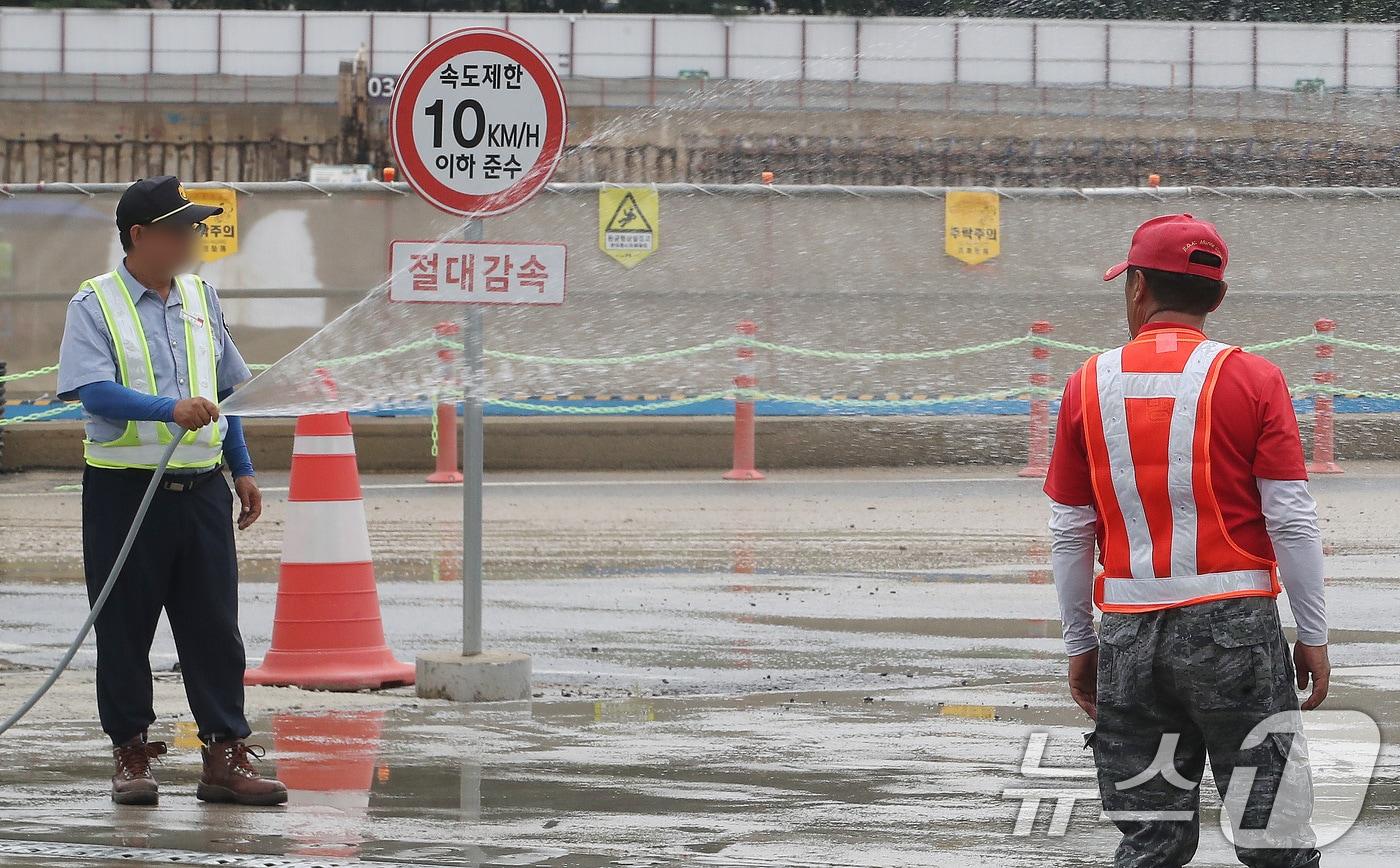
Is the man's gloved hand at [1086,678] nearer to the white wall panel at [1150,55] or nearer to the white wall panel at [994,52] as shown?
the white wall panel at [1150,55]

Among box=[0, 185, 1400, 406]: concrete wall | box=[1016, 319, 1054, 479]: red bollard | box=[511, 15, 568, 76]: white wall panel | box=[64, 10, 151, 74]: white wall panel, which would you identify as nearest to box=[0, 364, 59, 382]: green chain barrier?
box=[0, 185, 1400, 406]: concrete wall

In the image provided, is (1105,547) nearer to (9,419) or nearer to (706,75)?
(9,419)

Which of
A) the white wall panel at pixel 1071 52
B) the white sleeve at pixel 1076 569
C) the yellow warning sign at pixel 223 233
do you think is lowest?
the white sleeve at pixel 1076 569

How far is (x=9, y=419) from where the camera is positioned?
1659 centimetres

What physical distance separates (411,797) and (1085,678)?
2.35 metres

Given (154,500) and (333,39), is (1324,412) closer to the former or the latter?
(154,500)

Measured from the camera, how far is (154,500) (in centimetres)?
573

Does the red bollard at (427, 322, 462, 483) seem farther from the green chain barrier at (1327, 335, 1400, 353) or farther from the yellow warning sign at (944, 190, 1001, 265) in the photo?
the green chain barrier at (1327, 335, 1400, 353)

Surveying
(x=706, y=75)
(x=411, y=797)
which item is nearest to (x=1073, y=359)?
(x=411, y=797)

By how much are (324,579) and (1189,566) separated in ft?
15.3

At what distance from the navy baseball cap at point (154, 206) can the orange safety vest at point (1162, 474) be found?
9.50 ft

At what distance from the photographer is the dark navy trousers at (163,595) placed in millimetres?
5727

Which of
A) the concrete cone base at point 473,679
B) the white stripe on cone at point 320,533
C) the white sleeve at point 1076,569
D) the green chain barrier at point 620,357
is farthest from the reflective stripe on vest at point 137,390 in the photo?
the green chain barrier at point 620,357

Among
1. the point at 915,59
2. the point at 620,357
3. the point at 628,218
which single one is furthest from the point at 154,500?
the point at 915,59
